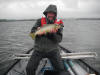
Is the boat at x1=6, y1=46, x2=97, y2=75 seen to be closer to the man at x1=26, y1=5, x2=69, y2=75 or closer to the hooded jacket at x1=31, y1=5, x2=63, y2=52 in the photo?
the man at x1=26, y1=5, x2=69, y2=75

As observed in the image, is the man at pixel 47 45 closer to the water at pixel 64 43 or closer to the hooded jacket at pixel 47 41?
the hooded jacket at pixel 47 41

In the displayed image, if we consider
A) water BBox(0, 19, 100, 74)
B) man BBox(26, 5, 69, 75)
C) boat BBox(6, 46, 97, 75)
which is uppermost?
man BBox(26, 5, 69, 75)

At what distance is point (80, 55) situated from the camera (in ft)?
18.7

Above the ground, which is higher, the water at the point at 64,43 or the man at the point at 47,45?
the man at the point at 47,45

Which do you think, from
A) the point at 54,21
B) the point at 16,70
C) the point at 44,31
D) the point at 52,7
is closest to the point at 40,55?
the point at 44,31

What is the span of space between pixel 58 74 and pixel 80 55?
1999 millimetres

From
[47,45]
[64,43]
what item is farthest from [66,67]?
[64,43]

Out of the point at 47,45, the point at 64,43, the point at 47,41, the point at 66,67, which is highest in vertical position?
the point at 47,41

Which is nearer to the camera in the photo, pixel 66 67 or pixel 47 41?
pixel 47 41

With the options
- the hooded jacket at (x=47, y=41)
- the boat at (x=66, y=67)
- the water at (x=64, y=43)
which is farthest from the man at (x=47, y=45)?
the water at (x=64, y=43)

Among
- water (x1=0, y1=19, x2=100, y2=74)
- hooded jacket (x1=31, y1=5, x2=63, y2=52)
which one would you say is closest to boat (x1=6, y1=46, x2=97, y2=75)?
water (x1=0, y1=19, x2=100, y2=74)

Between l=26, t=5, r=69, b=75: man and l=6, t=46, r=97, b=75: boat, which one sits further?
l=6, t=46, r=97, b=75: boat

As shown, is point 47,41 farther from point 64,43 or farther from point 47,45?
point 64,43

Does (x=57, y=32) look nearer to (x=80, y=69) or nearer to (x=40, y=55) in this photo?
(x=40, y=55)
